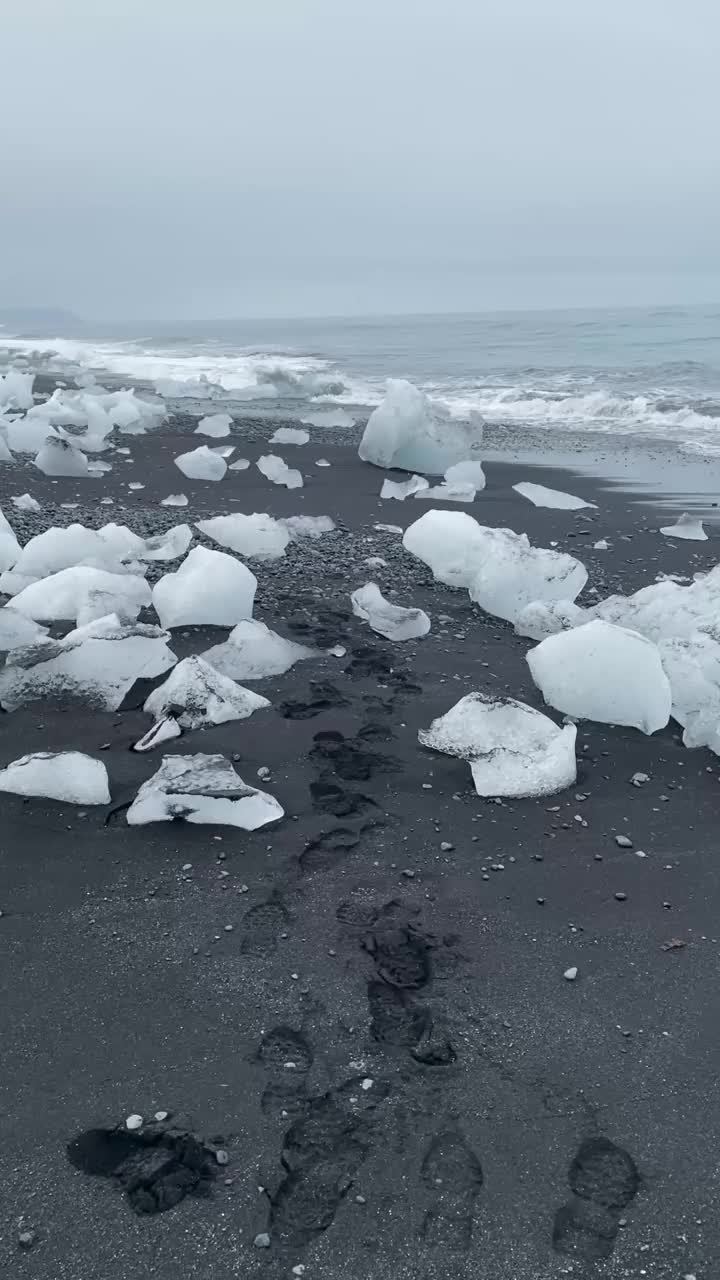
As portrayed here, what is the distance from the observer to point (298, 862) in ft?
8.89

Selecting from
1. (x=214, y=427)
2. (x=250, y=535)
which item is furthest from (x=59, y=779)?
(x=214, y=427)

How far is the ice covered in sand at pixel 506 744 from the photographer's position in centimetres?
316

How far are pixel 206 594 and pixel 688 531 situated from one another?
12.1 feet

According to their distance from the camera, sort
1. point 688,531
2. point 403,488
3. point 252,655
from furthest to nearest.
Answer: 1. point 403,488
2. point 688,531
3. point 252,655

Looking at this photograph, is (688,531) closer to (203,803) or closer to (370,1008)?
(203,803)

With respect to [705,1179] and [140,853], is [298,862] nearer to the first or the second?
[140,853]

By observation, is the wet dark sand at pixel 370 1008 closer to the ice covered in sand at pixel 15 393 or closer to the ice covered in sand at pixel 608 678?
the ice covered in sand at pixel 608 678

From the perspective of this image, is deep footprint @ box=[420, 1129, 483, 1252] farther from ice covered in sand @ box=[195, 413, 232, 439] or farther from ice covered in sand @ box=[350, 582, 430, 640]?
ice covered in sand @ box=[195, 413, 232, 439]

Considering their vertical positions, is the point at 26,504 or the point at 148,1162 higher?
the point at 26,504

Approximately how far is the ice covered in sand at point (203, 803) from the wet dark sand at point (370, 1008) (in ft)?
0.21

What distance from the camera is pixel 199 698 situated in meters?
3.53

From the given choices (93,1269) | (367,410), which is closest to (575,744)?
(93,1269)

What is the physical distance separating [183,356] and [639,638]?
2754 cm

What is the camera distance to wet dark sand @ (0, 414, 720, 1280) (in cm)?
166
